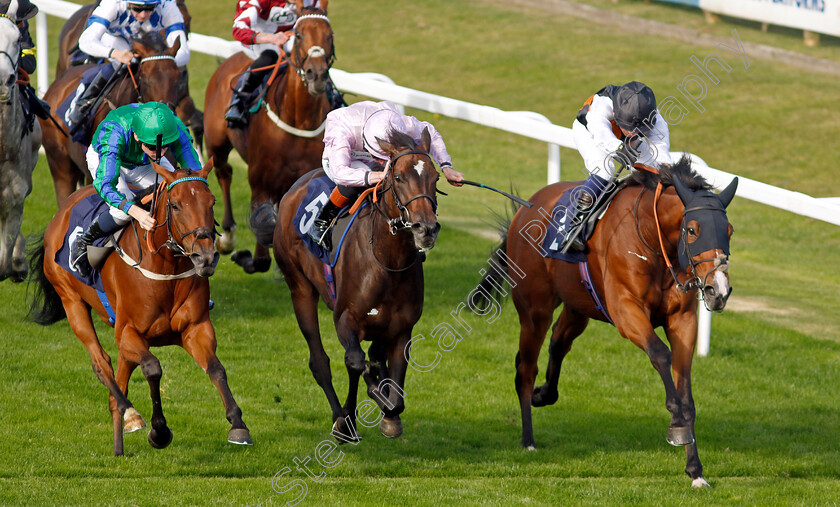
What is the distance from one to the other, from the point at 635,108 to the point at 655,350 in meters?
1.44

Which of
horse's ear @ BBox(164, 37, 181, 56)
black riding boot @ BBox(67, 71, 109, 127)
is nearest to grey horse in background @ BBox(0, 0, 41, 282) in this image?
black riding boot @ BBox(67, 71, 109, 127)

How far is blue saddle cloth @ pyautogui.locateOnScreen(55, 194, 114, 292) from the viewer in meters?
6.65

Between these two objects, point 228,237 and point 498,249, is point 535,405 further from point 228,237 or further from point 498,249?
point 228,237

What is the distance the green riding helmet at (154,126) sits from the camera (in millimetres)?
6570

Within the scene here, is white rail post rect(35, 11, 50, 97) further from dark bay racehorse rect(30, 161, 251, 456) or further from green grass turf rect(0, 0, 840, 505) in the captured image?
dark bay racehorse rect(30, 161, 251, 456)

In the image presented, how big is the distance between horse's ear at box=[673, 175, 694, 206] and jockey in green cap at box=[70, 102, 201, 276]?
265 cm

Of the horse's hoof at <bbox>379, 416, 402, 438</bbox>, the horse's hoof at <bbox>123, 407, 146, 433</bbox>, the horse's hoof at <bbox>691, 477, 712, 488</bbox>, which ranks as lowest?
the horse's hoof at <bbox>123, 407, 146, 433</bbox>

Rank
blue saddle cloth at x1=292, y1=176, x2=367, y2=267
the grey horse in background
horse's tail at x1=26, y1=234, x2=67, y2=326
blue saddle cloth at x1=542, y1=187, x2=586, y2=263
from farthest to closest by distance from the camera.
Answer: the grey horse in background → horse's tail at x1=26, y1=234, x2=67, y2=326 → blue saddle cloth at x1=542, y1=187, x2=586, y2=263 → blue saddle cloth at x1=292, y1=176, x2=367, y2=267

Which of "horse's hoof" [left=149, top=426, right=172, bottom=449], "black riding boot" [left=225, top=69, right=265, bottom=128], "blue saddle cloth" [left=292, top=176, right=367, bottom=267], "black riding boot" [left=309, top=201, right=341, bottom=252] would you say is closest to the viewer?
"horse's hoof" [left=149, top=426, right=172, bottom=449]

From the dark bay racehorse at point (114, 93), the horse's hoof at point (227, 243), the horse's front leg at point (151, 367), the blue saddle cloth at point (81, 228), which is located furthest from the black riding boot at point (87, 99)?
the horse's front leg at point (151, 367)

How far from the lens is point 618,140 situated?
22.2ft

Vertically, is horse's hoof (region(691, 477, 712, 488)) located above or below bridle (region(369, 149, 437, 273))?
below

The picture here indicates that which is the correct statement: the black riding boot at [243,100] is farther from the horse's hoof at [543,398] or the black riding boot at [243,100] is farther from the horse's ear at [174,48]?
the horse's hoof at [543,398]

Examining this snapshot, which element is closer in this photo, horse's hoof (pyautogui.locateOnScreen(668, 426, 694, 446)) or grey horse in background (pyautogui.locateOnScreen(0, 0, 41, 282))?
horse's hoof (pyautogui.locateOnScreen(668, 426, 694, 446))
